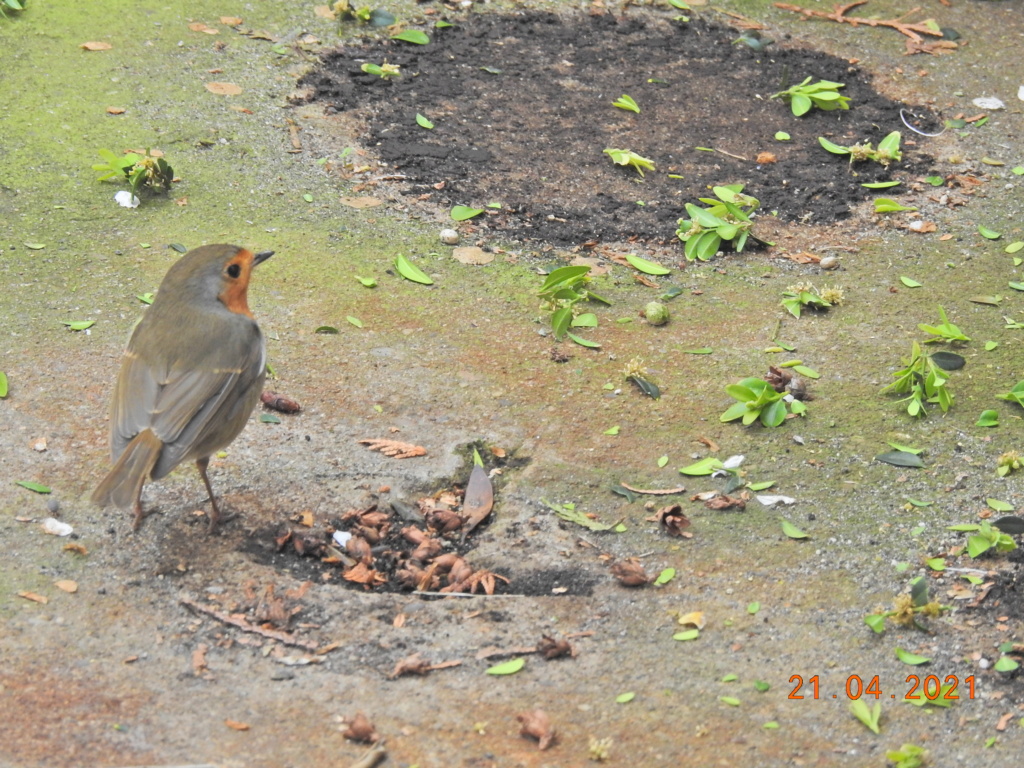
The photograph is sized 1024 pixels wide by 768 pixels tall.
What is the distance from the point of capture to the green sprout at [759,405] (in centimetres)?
422

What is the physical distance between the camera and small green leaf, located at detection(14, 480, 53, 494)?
3734mm

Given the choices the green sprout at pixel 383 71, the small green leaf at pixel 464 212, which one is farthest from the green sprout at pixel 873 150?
the green sprout at pixel 383 71

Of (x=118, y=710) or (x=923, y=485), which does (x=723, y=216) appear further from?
(x=118, y=710)

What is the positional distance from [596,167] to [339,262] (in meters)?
1.55

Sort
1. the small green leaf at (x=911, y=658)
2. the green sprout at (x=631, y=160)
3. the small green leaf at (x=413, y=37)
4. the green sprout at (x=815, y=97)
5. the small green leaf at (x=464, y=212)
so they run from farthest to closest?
the small green leaf at (x=413, y=37)
the green sprout at (x=815, y=97)
the green sprout at (x=631, y=160)
the small green leaf at (x=464, y=212)
the small green leaf at (x=911, y=658)

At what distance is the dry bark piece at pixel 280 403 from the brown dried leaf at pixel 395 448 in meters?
0.31

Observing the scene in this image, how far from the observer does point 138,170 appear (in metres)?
5.31

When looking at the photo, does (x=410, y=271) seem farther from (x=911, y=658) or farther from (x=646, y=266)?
(x=911, y=658)

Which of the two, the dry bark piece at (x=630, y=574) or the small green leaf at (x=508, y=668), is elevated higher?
the small green leaf at (x=508, y=668)

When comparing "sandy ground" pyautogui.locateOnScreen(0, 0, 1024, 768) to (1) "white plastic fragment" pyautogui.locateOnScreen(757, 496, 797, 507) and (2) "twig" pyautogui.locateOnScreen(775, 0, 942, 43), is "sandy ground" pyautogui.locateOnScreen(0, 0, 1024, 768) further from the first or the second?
(2) "twig" pyautogui.locateOnScreen(775, 0, 942, 43)

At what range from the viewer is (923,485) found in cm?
393

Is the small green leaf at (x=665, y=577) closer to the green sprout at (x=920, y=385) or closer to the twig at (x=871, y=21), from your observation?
the green sprout at (x=920, y=385)

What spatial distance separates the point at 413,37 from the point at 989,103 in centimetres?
346

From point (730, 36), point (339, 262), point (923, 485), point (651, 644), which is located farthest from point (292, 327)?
point (730, 36)
